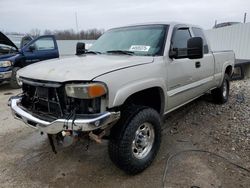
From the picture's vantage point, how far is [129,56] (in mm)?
3354

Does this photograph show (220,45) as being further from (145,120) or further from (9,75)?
(145,120)

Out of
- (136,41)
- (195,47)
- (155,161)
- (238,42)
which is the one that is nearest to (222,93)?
(195,47)

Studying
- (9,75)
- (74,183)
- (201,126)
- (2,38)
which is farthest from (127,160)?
(2,38)

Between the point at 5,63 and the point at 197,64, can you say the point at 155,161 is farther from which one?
the point at 5,63

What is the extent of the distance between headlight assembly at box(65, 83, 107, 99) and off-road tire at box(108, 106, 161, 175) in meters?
0.53

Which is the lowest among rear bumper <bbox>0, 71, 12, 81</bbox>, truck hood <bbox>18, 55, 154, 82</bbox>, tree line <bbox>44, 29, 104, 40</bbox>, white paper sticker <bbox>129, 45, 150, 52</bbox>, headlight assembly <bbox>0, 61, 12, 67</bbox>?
rear bumper <bbox>0, 71, 12, 81</bbox>

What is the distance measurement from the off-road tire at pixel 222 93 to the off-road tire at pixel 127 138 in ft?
10.6

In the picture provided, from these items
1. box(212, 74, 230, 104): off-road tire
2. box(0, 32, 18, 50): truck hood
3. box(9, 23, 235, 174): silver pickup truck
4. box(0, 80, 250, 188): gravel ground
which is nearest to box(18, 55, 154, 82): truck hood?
box(9, 23, 235, 174): silver pickup truck

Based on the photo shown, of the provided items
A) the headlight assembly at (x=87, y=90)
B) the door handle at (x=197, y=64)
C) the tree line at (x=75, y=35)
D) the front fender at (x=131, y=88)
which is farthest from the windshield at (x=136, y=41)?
the tree line at (x=75, y=35)

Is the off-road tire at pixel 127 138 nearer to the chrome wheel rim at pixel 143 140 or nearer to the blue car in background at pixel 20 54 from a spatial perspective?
the chrome wheel rim at pixel 143 140

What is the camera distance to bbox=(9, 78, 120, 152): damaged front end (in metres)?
2.40

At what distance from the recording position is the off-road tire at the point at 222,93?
5.72 metres

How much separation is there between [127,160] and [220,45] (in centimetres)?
1228

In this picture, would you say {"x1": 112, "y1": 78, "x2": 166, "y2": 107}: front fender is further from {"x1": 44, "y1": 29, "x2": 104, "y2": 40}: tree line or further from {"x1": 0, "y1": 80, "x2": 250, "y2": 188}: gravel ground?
{"x1": 44, "y1": 29, "x2": 104, "y2": 40}: tree line
